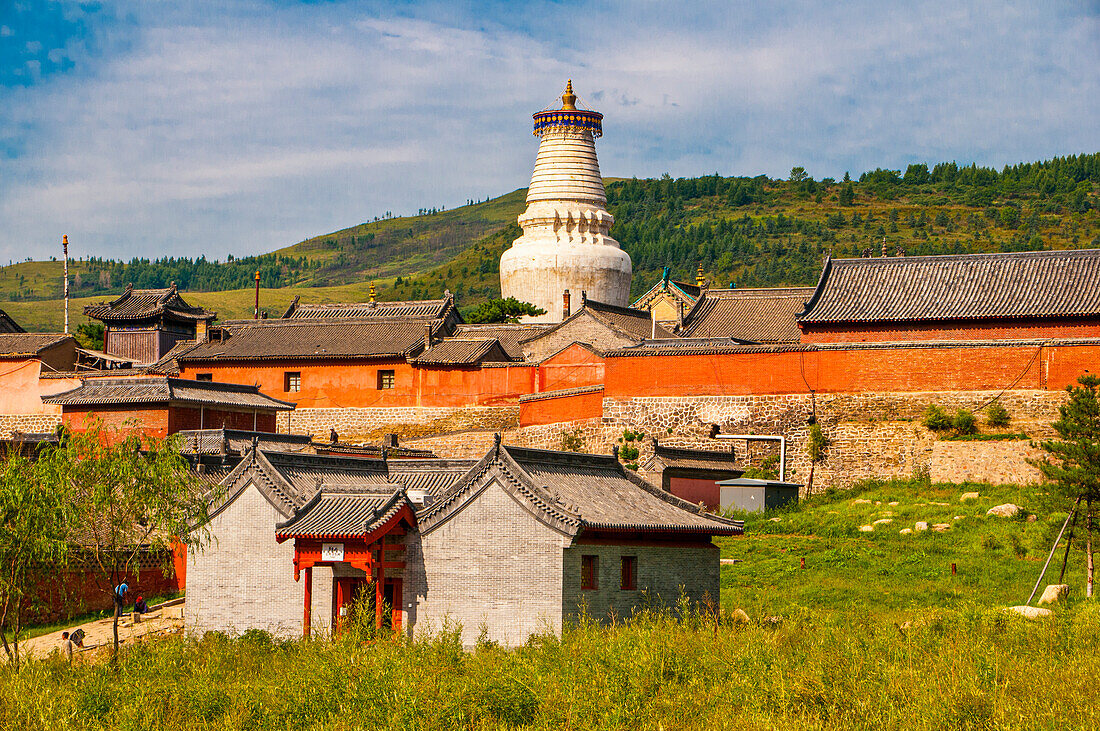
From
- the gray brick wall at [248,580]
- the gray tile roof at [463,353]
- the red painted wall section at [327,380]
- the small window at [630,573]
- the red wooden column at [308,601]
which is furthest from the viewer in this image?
the red painted wall section at [327,380]

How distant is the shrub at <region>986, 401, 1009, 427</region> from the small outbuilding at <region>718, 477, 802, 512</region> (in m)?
5.30

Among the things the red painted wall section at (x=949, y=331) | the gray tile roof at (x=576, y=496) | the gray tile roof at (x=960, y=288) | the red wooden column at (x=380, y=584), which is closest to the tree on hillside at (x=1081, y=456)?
the gray tile roof at (x=576, y=496)

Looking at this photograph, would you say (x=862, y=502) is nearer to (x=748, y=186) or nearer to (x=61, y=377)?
(x=61, y=377)

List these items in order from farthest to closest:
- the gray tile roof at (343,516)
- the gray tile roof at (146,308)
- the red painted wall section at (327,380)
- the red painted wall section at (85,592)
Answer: the gray tile roof at (146,308) < the red painted wall section at (327,380) < the red painted wall section at (85,592) < the gray tile roof at (343,516)

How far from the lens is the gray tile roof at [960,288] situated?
35.1 meters

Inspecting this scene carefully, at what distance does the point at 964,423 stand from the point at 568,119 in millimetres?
29863

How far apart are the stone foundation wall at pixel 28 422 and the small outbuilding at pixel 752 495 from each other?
22398mm

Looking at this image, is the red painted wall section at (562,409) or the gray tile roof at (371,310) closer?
the red painted wall section at (562,409)

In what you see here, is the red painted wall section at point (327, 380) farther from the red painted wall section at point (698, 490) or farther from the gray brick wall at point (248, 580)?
the gray brick wall at point (248, 580)

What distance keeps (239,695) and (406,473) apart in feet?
28.0

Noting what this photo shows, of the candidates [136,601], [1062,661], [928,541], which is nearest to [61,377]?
[136,601]

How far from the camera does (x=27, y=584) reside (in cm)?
1972

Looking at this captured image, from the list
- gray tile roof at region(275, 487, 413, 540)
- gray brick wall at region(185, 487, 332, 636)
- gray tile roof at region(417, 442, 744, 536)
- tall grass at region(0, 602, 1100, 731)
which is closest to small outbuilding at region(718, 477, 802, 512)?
gray tile roof at region(417, 442, 744, 536)

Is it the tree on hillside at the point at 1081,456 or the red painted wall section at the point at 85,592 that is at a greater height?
the tree on hillside at the point at 1081,456
